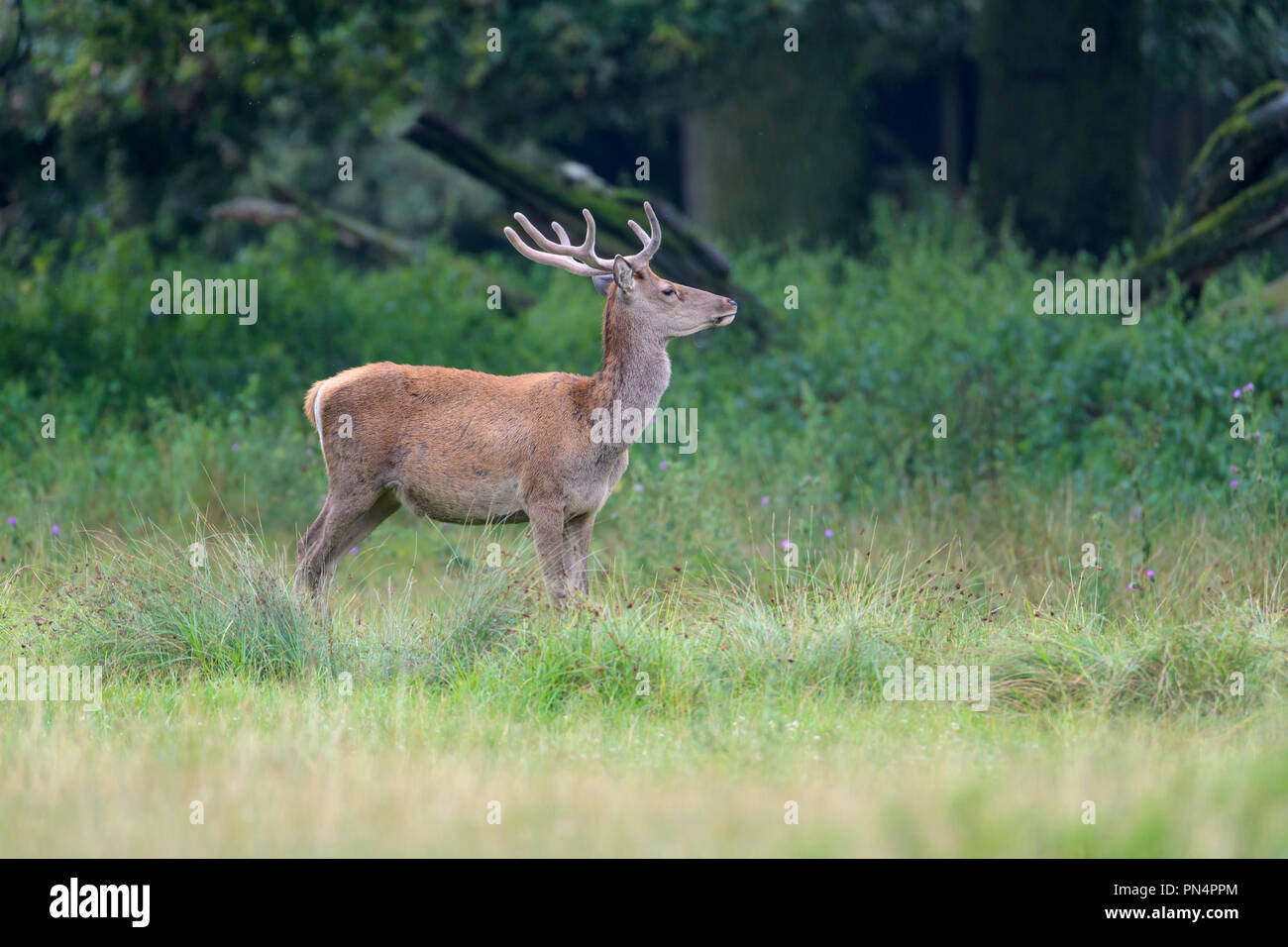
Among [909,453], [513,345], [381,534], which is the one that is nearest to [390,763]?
[381,534]

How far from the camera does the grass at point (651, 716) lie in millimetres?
4809

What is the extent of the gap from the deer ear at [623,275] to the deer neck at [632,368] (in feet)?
0.57

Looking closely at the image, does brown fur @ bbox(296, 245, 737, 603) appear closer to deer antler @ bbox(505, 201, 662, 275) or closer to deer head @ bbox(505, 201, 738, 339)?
deer head @ bbox(505, 201, 738, 339)

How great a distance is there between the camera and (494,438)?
781 cm

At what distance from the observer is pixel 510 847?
15.5 ft

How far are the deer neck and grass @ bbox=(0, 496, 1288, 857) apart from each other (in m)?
0.91

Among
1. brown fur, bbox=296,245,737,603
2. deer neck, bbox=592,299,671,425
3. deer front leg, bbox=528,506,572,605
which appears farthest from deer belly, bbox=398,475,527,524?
deer neck, bbox=592,299,671,425

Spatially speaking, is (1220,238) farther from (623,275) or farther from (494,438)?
(494,438)

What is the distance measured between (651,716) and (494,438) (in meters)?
2.01

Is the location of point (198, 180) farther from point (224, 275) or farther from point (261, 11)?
point (261, 11)

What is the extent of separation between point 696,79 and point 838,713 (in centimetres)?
1326

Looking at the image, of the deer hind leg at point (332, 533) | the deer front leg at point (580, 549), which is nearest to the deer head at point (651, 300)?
the deer front leg at point (580, 549)

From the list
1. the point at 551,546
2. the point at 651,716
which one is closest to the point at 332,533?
the point at 551,546

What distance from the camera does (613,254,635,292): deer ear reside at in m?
7.78
